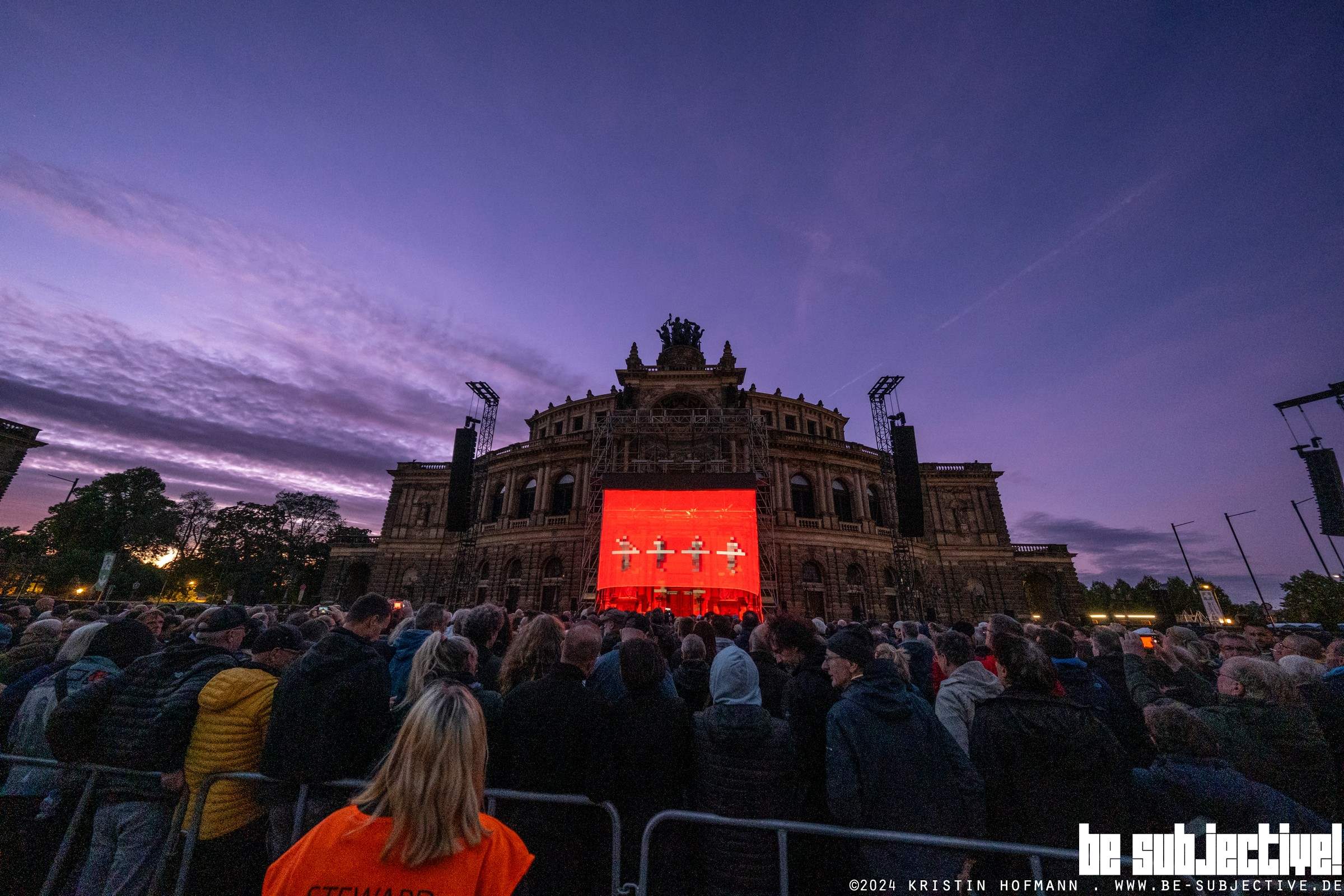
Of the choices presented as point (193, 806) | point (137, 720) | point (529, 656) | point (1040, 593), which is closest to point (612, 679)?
point (529, 656)

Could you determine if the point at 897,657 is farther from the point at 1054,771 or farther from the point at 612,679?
the point at 612,679

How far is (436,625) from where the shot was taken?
4.75 meters

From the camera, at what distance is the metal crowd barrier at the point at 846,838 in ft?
7.18

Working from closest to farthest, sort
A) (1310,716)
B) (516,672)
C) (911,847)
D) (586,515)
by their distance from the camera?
(911,847) → (1310,716) → (516,672) → (586,515)

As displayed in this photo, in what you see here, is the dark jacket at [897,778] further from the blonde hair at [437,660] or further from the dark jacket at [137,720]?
the dark jacket at [137,720]

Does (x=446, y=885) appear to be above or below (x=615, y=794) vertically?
above

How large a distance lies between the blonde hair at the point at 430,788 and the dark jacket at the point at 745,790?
1.61 meters

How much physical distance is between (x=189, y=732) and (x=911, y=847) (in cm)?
407

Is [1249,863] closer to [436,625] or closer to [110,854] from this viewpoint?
[436,625]

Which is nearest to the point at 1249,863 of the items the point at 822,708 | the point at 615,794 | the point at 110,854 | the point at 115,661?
the point at 822,708

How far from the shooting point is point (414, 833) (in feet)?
4.20

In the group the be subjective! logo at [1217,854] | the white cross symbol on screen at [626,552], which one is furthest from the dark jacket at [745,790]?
the white cross symbol on screen at [626,552]

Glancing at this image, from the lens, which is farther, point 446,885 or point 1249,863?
point 1249,863

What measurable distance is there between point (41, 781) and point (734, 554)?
18.1 metres
